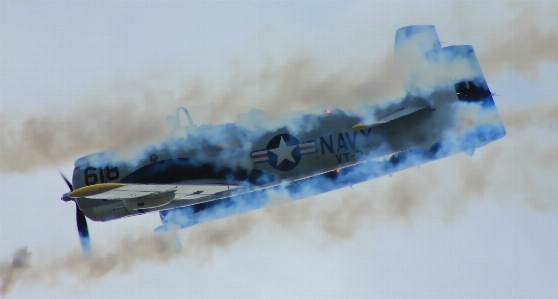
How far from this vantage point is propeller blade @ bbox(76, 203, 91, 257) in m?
33.4

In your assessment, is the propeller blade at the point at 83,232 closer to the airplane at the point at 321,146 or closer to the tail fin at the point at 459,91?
the airplane at the point at 321,146

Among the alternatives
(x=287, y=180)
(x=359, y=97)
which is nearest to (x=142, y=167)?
(x=287, y=180)

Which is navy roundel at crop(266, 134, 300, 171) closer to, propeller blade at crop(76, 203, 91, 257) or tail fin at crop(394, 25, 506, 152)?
tail fin at crop(394, 25, 506, 152)

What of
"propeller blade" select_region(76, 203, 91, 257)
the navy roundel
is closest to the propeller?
"propeller blade" select_region(76, 203, 91, 257)

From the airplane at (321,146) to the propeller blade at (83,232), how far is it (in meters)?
0.89

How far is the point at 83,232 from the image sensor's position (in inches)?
1324

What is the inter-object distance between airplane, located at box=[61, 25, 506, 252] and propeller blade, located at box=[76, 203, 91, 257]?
894mm

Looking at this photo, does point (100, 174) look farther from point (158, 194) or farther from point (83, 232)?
point (83, 232)

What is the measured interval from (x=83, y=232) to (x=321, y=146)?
280 inches

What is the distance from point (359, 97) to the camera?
3173cm

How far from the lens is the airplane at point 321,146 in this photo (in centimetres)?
3028

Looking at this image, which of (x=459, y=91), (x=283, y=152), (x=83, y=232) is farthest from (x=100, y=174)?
(x=459, y=91)

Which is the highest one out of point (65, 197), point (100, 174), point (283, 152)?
point (100, 174)

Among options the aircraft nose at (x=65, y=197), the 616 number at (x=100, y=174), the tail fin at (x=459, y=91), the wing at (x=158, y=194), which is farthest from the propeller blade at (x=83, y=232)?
the tail fin at (x=459, y=91)
